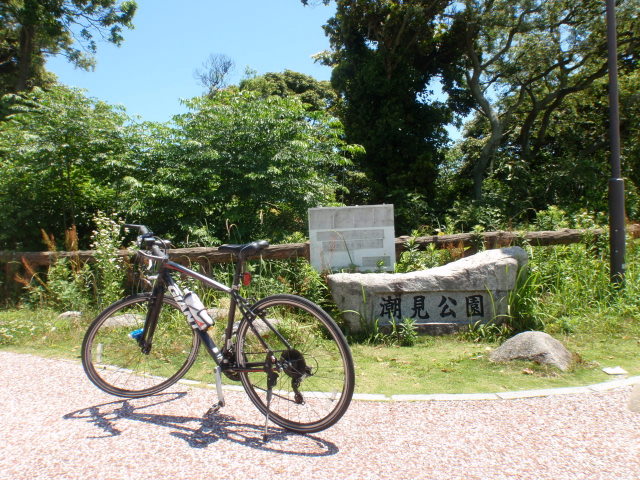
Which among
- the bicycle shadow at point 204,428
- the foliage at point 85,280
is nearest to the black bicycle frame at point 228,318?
the bicycle shadow at point 204,428

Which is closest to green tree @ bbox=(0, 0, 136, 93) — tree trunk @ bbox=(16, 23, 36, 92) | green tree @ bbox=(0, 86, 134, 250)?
tree trunk @ bbox=(16, 23, 36, 92)

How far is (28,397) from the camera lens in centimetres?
406

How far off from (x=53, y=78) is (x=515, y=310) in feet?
83.3

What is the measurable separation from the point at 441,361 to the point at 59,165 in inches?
298

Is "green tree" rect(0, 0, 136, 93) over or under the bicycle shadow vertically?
over

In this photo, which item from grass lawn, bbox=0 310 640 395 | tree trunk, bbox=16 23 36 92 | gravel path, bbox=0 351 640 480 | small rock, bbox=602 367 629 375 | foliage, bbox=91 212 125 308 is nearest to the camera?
gravel path, bbox=0 351 640 480

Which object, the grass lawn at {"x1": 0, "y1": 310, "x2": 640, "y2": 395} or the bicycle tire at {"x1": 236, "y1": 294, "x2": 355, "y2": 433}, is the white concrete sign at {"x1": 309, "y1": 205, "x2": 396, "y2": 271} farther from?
the bicycle tire at {"x1": 236, "y1": 294, "x2": 355, "y2": 433}

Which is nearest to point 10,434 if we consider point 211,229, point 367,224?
point 367,224

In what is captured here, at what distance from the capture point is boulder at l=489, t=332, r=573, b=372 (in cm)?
448

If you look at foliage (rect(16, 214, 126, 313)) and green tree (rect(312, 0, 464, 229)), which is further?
green tree (rect(312, 0, 464, 229))

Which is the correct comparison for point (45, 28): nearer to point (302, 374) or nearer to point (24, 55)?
point (24, 55)

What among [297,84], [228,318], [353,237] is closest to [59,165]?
[353,237]

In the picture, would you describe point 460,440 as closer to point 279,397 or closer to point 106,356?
point 279,397

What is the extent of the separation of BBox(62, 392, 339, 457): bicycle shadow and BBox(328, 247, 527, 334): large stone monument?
2488 mm
